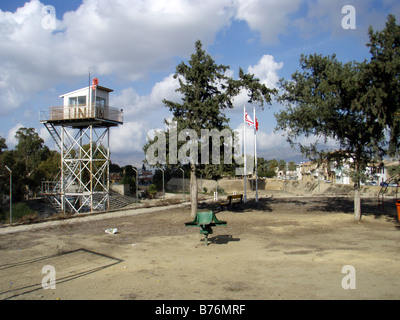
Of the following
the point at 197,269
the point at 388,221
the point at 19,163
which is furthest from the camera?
the point at 19,163

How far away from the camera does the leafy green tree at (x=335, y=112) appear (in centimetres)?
1517

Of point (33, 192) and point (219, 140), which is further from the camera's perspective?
point (33, 192)

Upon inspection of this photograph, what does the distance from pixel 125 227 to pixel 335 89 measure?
1158 centimetres

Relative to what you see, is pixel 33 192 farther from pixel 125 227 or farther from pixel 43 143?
pixel 125 227

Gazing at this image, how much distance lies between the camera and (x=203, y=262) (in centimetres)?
904

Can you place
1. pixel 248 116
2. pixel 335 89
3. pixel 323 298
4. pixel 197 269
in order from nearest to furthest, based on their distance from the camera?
1. pixel 323 298
2. pixel 197 269
3. pixel 335 89
4. pixel 248 116

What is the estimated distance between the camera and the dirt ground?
21.5 feet
